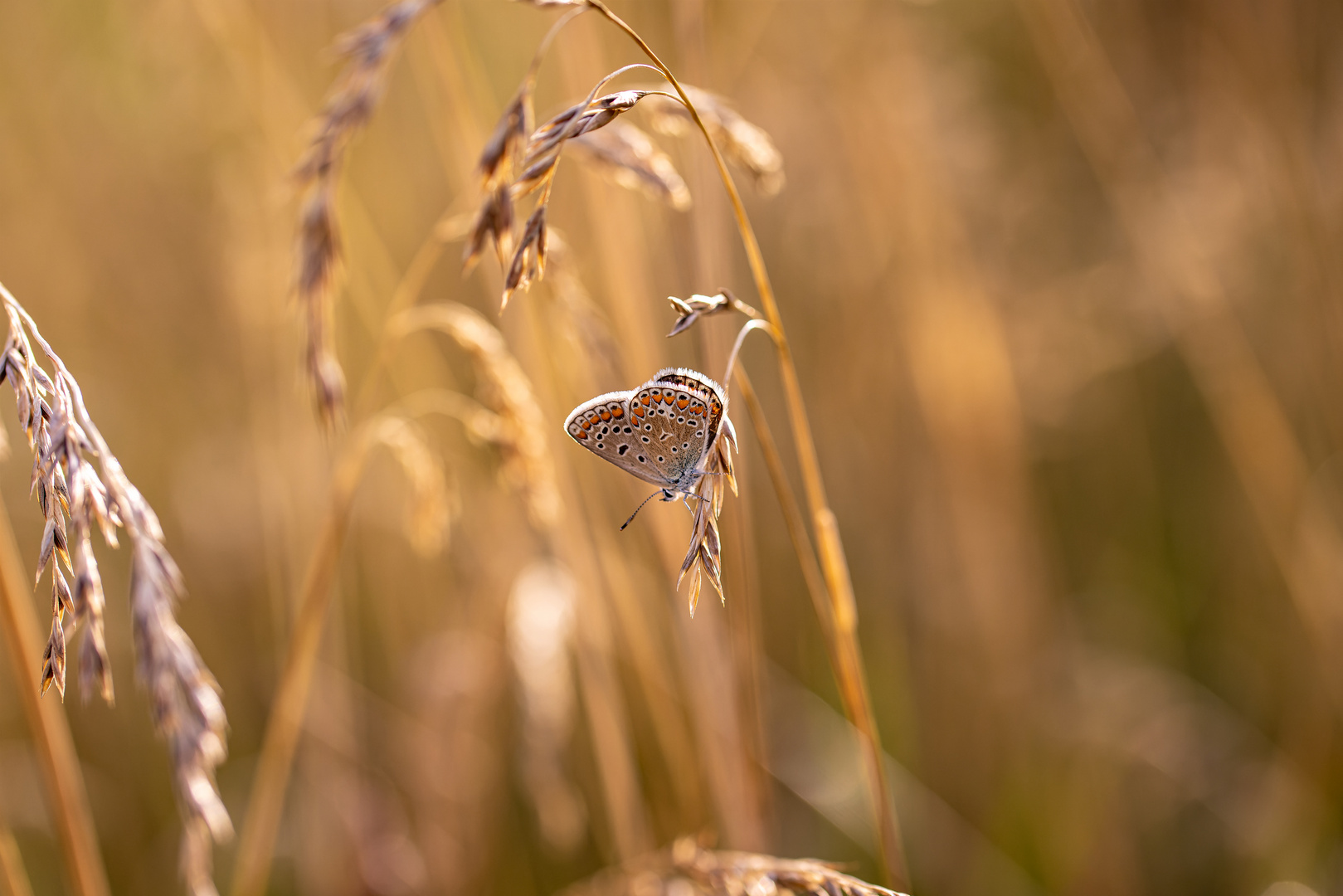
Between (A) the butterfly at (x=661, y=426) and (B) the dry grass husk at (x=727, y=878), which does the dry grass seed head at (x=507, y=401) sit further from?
(B) the dry grass husk at (x=727, y=878)

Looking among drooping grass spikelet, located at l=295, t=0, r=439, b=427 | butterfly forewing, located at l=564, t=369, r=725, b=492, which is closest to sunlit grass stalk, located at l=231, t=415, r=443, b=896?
drooping grass spikelet, located at l=295, t=0, r=439, b=427

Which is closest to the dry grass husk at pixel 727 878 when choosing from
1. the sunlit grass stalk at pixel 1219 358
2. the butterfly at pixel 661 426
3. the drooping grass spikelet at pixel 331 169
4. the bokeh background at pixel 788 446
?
the bokeh background at pixel 788 446

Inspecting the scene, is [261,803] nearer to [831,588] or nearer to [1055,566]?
[831,588]

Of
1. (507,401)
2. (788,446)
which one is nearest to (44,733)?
(507,401)

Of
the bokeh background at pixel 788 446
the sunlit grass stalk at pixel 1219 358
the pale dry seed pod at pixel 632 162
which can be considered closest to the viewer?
the pale dry seed pod at pixel 632 162

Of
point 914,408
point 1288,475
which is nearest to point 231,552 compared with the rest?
point 914,408

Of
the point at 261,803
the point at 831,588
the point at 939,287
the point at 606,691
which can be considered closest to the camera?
the point at 831,588

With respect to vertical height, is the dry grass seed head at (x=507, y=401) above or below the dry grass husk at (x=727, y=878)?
above

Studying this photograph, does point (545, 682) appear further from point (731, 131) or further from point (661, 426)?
point (731, 131)
